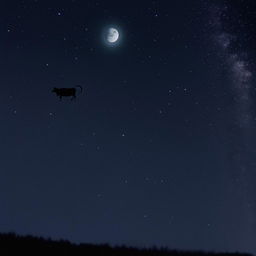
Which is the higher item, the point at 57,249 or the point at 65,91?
the point at 65,91

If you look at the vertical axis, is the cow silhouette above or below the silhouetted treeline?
above

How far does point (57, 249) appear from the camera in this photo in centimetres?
1909

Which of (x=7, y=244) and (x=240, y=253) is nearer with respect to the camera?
(x=7, y=244)

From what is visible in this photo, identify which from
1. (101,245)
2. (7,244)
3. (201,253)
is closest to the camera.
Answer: (7,244)

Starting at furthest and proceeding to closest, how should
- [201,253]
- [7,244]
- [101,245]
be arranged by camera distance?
[201,253] < [101,245] < [7,244]

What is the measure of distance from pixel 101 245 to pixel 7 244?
11.2 ft

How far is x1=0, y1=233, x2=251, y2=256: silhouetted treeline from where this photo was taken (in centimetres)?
1839

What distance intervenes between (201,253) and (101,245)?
4.03 m

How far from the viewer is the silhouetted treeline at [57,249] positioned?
18.4 m

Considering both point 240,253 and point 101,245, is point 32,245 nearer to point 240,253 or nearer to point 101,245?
point 101,245

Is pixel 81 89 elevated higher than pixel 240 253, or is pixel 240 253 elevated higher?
pixel 81 89

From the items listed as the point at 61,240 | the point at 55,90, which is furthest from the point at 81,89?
the point at 61,240

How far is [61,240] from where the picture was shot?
66.2ft

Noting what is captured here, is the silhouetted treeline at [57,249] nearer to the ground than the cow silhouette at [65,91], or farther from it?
nearer to the ground
